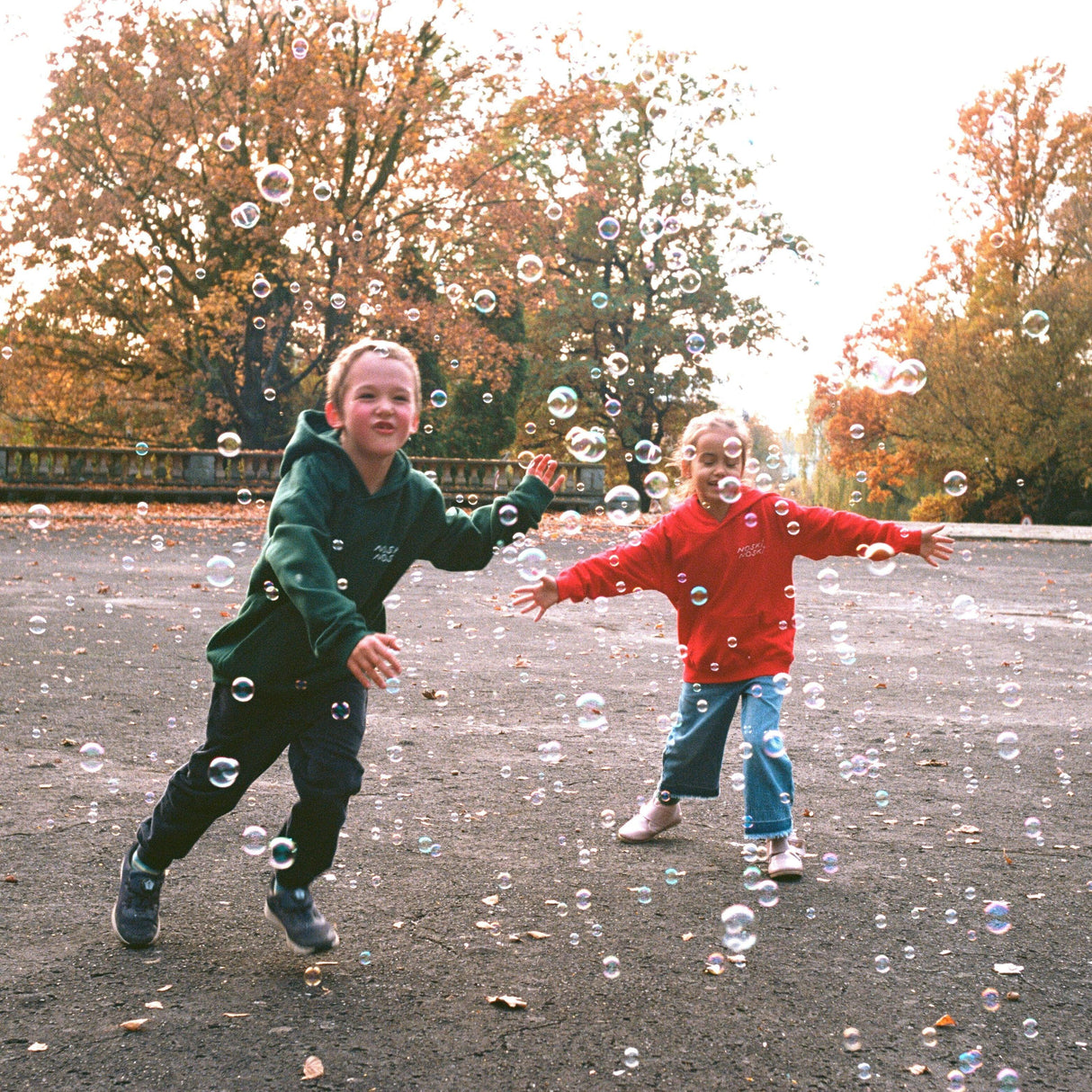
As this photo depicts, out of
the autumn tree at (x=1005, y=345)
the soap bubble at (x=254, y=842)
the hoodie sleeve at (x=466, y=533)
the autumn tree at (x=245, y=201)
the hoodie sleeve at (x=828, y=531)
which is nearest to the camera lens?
the hoodie sleeve at (x=466, y=533)

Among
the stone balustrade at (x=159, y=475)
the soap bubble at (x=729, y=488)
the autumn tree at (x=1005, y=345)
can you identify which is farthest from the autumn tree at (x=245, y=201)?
the soap bubble at (x=729, y=488)

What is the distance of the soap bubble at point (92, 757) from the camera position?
477cm

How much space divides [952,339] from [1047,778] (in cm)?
3062

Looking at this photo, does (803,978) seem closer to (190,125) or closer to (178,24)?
(190,125)

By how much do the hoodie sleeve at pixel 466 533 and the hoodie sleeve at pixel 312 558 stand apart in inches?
12.7

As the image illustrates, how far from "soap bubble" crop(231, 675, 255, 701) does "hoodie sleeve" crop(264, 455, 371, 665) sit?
0.59 feet

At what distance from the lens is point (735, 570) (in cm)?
405

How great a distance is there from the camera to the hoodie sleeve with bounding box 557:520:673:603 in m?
4.02

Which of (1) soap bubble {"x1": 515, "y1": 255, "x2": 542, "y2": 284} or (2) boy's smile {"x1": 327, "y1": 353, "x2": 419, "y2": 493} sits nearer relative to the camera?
(2) boy's smile {"x1": 327, "y1": 353, "x2": 419, "y2": 493}

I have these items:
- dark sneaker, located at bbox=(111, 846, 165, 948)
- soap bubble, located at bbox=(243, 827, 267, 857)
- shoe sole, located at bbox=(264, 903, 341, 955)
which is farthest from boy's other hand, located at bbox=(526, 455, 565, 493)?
dark sneaker, located at bbox=(111, 846, 165, 948)

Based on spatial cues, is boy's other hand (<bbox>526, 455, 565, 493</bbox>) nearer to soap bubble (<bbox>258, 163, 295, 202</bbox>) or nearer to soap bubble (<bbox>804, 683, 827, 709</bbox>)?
soap bubble (<bbox>804, 683, 827, 709</bbox>)

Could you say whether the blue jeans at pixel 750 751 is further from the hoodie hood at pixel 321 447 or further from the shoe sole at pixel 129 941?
the shoe sole at pixel 129 941

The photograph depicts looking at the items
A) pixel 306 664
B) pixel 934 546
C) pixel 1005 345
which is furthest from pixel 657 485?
pixel 1005 345

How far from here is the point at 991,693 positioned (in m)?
7.05
